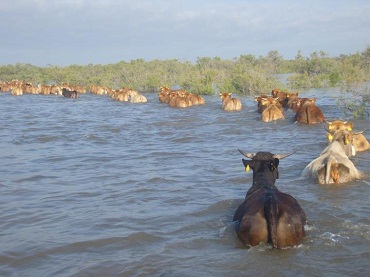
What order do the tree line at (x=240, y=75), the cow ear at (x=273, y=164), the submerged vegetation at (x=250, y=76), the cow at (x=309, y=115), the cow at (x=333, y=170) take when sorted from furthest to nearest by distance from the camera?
the tree line at (x=240, y=75) → the submerged vegetation at (x=250, y=76) → the cow at (x=309, y=115) → the cow at (x=333, y=170) → the cow ear at (x=273, y=164)

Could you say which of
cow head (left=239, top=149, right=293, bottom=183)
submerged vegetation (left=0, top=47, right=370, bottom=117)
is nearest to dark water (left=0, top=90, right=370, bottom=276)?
cow head (left=239, top=149, right=293, bottom=183)

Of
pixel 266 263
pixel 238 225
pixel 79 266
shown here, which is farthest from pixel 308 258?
pixel 79 266

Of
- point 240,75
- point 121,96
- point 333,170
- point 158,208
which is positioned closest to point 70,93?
point 121,96

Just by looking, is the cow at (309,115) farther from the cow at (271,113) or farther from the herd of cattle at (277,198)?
the herd of cattle at (277,198)

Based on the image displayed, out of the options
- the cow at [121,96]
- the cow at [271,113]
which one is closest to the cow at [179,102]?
the cow at [121,96]

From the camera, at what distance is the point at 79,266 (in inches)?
210

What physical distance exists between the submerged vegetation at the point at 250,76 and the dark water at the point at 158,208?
15.3 feet

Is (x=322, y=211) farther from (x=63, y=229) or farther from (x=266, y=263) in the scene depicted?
(x=63, y=229)

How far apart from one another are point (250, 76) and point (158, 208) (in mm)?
26096

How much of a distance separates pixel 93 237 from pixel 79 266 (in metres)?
0.86

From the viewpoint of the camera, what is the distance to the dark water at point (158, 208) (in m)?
5.24

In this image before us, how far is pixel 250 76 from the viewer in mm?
32500

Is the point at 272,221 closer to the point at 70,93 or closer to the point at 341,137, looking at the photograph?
the point at 341,137

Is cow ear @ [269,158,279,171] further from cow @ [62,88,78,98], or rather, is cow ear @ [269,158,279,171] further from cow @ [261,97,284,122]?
cow @ [62,88,78,98]
